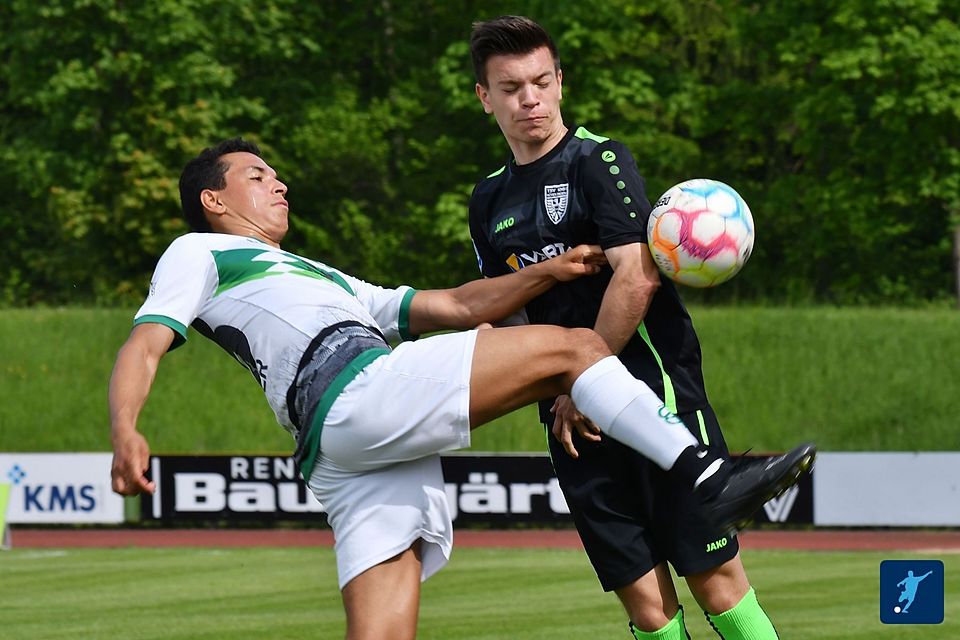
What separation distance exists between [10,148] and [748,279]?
638 inches

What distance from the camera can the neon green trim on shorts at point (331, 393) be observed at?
4.44 metres

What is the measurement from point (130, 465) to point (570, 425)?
1.48 meters

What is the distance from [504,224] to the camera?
4996 mm

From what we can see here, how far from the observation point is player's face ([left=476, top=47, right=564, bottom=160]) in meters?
4.81

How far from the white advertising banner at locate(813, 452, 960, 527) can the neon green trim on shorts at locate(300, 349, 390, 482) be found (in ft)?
36.7

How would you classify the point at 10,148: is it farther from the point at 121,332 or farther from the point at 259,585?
the point at 259,585

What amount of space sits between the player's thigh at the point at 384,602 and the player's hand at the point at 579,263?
3.53 ft

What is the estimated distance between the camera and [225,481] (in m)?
16.1

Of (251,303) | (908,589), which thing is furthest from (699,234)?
(908,589)

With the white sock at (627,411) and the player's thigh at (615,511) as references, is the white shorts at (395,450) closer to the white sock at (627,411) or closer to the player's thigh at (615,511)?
the white sock at (627,411)

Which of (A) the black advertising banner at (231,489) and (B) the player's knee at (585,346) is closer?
(B) the player's knee at (585,346)

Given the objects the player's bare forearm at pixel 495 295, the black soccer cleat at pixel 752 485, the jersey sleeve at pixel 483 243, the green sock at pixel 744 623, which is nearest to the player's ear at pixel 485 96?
the jersey sleeve at pixel 483 243

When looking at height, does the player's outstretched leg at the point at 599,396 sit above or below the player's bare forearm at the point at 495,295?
below

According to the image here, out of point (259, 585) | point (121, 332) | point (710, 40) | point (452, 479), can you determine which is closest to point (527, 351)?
point (259, 585)
